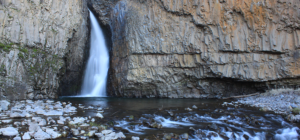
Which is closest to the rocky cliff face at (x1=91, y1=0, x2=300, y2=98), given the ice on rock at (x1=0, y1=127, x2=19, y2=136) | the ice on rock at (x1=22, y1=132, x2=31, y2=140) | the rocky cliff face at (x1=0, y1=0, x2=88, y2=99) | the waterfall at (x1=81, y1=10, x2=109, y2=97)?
the waterfall at (x1=81, y1=10, x2=109, y2=97)

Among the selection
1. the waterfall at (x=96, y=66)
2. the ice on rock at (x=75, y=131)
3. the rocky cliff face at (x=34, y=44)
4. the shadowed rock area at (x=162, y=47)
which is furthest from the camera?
the waterfall at (x=96, y=66)

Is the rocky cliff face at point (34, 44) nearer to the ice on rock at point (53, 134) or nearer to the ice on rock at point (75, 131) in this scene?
the ice on rock at point (53, 134)

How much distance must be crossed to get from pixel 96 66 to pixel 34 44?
733 centimetres

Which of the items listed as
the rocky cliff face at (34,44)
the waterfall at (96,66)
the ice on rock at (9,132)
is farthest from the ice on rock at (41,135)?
the waterfall at (96,66)

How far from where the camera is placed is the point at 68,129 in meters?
4.94

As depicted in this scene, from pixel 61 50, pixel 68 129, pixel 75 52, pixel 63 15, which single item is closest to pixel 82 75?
pixel 75 52

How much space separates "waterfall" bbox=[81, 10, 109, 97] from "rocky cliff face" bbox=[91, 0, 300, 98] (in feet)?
4.65

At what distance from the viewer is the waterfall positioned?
61.2 ft

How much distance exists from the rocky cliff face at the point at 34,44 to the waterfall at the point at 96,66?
416cm

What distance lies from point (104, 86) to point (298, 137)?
53.7 feet

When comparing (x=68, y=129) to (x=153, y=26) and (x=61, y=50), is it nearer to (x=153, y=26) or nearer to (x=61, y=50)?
(x=61, y=50)

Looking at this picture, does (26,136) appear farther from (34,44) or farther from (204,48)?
(204,48)

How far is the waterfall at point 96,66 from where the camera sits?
18.6 meters

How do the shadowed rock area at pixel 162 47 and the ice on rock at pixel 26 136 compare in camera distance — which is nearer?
the ice on rock at pixel 26 136
